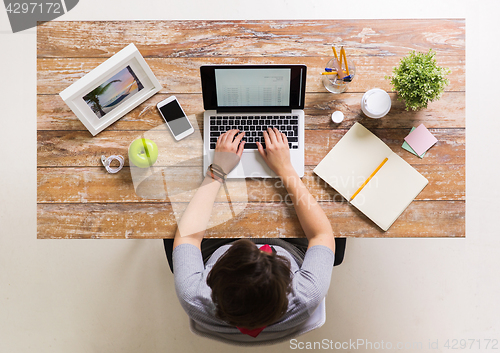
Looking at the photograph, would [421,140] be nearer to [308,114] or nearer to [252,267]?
[308,114]

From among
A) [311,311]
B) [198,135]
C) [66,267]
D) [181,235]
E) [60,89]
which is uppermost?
[60,89]

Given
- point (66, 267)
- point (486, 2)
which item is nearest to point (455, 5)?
point (486, 2)

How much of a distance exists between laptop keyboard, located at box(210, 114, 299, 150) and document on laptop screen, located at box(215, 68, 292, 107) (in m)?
0.05

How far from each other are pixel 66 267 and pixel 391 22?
2043 millimetres

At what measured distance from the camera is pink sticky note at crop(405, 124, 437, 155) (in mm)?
1127

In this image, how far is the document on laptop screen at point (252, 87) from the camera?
101 cm

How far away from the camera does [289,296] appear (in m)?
0.96

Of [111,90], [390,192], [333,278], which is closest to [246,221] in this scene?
[390,192]

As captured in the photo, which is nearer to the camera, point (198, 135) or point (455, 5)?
point (198, 135)

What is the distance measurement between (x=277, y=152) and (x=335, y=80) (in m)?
0.34

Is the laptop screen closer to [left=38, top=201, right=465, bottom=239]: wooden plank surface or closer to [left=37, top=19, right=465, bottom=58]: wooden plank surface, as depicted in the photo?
[left=37, top=19, right=465, bottom=58]: wooden plank surface

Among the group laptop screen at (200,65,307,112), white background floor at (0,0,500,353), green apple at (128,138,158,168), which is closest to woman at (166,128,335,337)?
laptop screen at (200,65,307,112)

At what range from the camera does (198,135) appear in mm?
1154

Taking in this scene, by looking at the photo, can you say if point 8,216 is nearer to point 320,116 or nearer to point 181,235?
point 181,235
